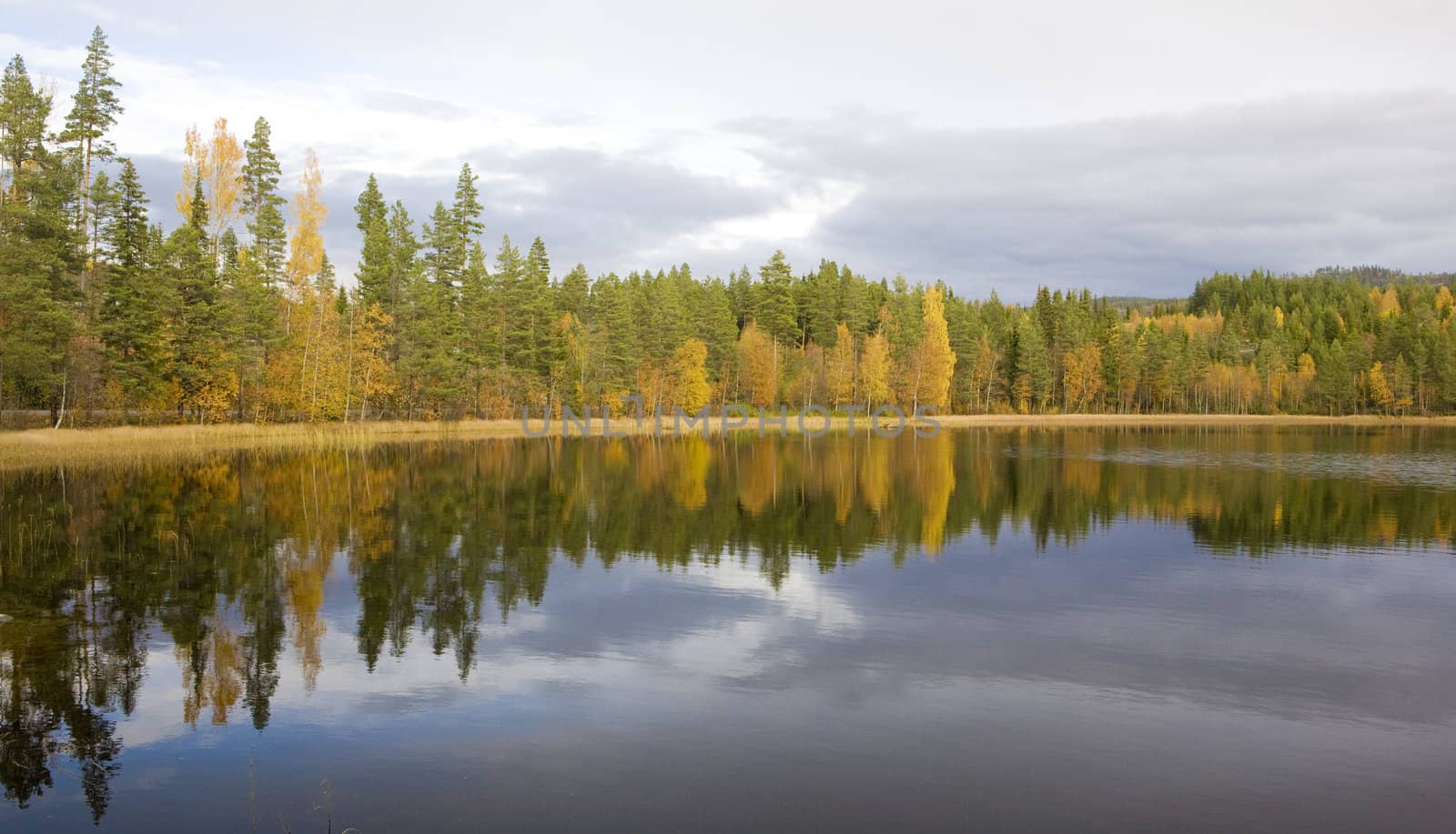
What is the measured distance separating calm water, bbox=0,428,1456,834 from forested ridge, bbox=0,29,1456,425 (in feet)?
65.2

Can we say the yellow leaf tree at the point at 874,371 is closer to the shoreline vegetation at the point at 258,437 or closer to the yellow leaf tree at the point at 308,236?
the shoreline vegetation at the point at 258,437

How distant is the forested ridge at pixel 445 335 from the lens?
43.4 meters

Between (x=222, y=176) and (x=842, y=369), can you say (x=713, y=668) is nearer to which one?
(x=222, y=176)

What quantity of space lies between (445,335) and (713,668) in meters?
59.3

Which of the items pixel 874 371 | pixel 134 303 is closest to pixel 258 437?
pixel 134 303

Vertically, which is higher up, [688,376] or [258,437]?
[688,376]

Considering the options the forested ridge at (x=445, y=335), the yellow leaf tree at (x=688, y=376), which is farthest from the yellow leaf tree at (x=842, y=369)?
the yellow leaf tree at (x=688, y=376)

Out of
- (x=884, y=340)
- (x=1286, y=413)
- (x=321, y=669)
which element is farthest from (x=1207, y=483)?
(x=1286, y=413)

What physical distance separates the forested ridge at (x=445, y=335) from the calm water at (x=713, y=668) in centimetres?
1987

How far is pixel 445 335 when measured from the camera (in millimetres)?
68062

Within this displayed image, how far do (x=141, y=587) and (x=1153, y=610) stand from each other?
18743mm

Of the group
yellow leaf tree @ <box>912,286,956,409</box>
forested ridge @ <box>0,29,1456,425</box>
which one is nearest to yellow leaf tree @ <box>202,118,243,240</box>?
forested ridge @ <box>0,29,1456,425</box>

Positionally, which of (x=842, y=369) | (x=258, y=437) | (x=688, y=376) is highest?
(x=842, y=369)

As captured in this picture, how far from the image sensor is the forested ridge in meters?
43.4
